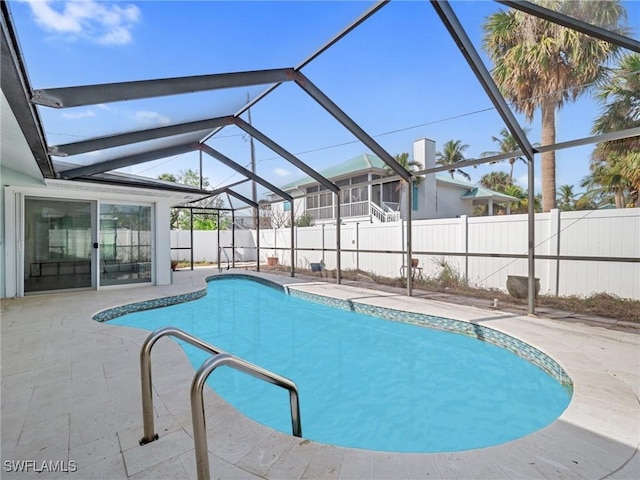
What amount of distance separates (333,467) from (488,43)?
10197 mm

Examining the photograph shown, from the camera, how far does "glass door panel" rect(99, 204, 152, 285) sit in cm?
829

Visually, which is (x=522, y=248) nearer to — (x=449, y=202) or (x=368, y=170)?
(x=368, y=170)

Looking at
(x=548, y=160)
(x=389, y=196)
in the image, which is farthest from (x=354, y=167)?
(x=548, y=160)

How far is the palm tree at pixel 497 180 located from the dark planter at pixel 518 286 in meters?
19.4

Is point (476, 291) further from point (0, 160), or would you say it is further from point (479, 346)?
point (0, 160)

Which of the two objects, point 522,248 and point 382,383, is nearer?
point 382,383

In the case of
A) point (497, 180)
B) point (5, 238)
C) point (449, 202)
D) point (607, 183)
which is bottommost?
point (5, 238)

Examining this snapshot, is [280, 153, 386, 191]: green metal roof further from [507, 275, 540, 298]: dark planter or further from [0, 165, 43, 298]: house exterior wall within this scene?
[0, 165, 43, 298]: house exterior wall

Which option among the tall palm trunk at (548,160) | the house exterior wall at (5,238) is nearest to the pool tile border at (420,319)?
the house exterior wall at (5,238)

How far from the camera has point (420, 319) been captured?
5.62 meters

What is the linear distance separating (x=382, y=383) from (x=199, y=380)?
119 inches

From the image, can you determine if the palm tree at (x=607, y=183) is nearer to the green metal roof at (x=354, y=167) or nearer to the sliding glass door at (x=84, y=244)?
the green metal roof at (x=354, y=167)

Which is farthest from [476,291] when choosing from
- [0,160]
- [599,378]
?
[0,160]

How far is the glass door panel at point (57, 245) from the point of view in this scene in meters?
7.39
